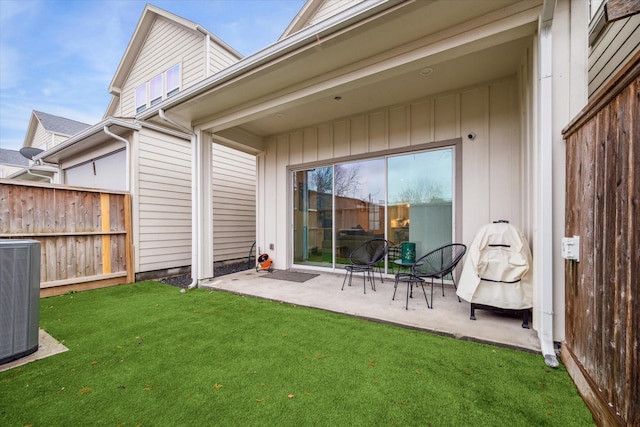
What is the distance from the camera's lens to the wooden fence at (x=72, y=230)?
13.2 feet

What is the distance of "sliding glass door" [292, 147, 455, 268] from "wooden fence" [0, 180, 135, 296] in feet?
11.1

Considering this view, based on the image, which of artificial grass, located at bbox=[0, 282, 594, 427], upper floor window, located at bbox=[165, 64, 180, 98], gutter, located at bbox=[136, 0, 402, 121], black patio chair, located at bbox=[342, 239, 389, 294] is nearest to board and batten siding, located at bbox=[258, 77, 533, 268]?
black patio chair, located at bbox=[342, 239, 389, 294]

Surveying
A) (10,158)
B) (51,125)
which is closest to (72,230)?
(51,125)

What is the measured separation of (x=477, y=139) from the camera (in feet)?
12.7

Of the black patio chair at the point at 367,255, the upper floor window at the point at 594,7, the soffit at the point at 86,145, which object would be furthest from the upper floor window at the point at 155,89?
the upper floor window at the point at 594,7

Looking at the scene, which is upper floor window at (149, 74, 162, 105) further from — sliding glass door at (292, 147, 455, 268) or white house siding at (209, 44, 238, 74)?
sliding glass door at (292, 147, 455, 268)

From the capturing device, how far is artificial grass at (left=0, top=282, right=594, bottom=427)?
1521 millimetres

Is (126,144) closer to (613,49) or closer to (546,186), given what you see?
(546,186)

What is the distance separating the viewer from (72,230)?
450 centimetres

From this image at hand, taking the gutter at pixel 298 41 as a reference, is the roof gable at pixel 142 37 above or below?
above

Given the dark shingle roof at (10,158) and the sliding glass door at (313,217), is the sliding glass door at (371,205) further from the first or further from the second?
the dark shingle roof at (10,158)

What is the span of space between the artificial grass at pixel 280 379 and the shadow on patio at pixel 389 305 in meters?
0.18

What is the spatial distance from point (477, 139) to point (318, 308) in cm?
334

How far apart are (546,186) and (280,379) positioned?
255cm
